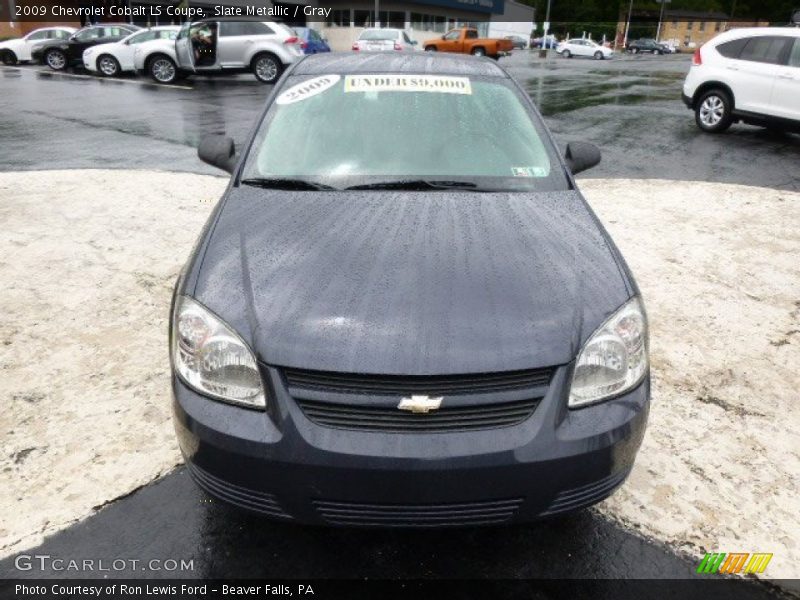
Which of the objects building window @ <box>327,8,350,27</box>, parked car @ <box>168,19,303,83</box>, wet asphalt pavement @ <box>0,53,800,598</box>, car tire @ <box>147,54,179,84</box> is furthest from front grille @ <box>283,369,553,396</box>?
building window @ <box>327,8,350,27</box>

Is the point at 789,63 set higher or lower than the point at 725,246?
higher

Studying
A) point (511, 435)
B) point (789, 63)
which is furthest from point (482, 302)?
point (789, 63)

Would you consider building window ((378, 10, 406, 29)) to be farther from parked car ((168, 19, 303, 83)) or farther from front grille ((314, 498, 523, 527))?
front grille ((314, 498, 523, 527))

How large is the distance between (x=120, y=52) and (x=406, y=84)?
61.6ft

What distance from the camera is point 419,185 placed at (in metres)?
2.73

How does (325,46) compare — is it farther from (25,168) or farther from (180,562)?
(180,562)

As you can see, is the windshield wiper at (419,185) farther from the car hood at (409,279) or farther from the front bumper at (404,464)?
the front bumper at (404,464)

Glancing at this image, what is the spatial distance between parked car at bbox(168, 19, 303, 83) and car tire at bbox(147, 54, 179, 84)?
0.03 m

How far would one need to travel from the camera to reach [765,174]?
26.1 feet

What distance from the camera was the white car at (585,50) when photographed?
141 ft

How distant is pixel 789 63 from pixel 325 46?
14001mm

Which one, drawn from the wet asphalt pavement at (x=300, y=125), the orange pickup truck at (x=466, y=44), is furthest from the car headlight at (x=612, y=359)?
the orange pickup truck at (x=466, y=44)

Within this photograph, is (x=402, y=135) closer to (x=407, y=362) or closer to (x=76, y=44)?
(x=407, y=362)

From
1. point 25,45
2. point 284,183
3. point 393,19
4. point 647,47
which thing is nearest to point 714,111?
point 284,183
